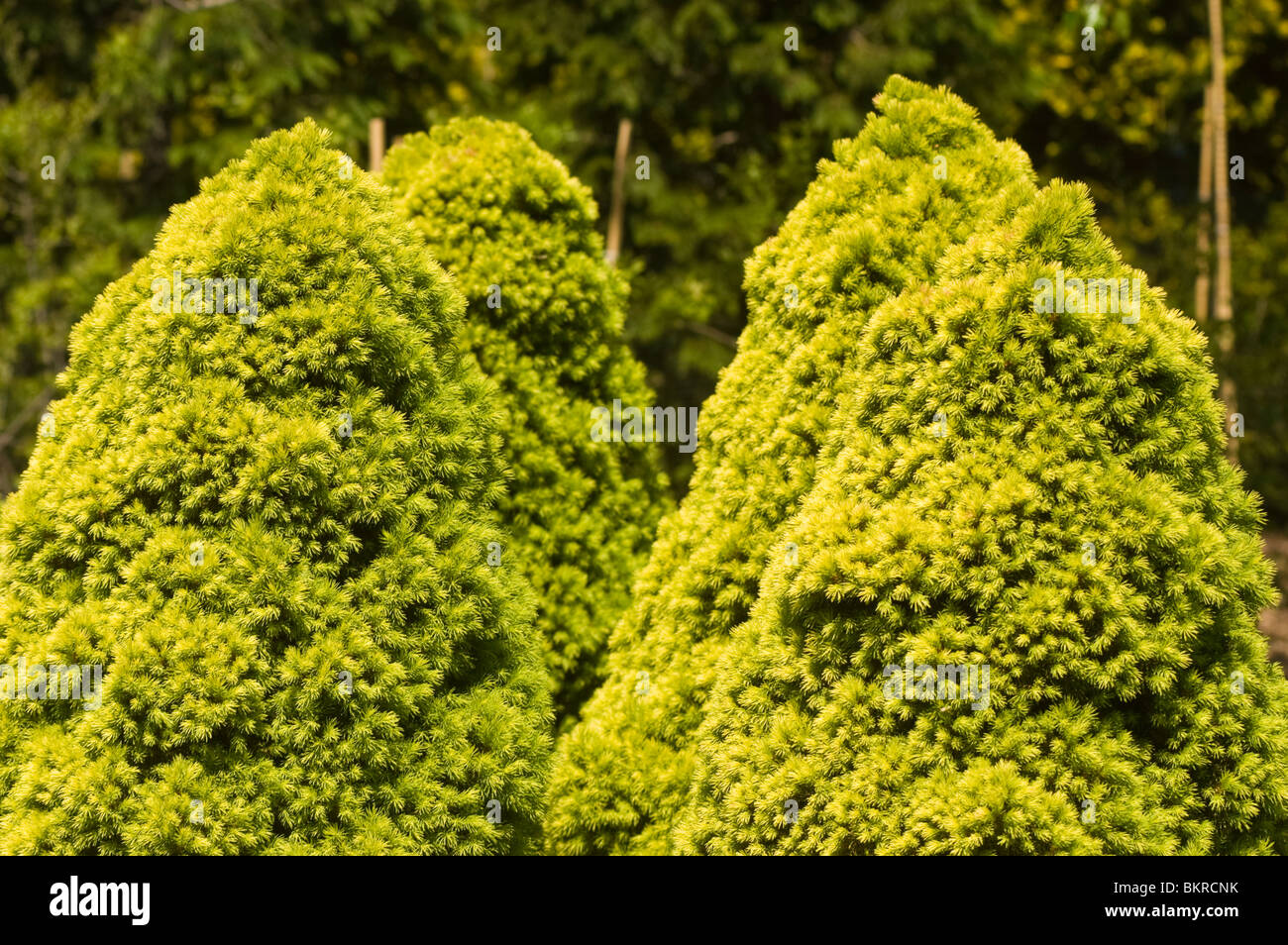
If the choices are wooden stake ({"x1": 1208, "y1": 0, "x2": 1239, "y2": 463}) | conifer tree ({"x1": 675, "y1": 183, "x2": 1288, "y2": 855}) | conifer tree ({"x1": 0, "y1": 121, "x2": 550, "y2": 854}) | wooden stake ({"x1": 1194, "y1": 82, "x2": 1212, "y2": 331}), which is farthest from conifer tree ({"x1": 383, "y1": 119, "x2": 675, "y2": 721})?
wooden stake ({"x1": 1194, "y1": 82, "x2": 1212, "y2": 331})

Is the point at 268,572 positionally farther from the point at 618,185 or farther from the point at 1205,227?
the point at 1205,227

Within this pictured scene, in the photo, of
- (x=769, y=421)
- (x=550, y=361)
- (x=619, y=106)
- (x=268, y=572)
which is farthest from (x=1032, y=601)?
(x=619, y=106)

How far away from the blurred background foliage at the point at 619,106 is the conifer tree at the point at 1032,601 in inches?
364

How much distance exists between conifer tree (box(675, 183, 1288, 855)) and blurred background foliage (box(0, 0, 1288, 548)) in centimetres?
924

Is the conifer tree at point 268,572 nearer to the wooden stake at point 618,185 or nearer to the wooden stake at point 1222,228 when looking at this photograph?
the wooden stake at point 1222,228

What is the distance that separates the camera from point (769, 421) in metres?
4.46

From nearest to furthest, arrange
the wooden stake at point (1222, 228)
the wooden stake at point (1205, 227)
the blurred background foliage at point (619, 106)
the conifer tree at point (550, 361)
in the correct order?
the conifer tree at point (550, 361)
the wooden stake at point (1222, 228)
the wooden stake at point (1205, 227)
the blurred background foliage at point (619, 106)

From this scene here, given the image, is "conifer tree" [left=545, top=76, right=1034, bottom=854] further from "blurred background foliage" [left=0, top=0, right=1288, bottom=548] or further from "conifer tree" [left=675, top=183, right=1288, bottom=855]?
"blurred background foliage" [left=0, top=0, right=1288, bottom=548]

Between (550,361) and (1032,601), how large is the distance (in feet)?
8.40

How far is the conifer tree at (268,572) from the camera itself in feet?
Answer: 11.8

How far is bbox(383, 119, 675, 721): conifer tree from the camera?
16.9 ft

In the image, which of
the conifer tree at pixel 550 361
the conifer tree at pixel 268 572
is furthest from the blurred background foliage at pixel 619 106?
the conifer tree at pixel 268 572

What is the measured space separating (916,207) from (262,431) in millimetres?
2469
